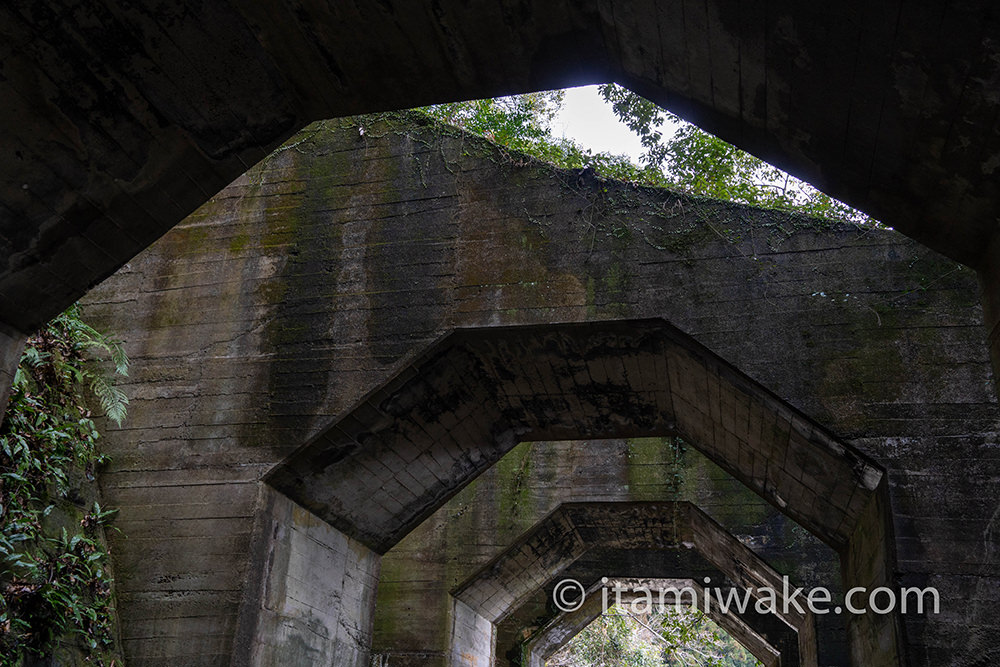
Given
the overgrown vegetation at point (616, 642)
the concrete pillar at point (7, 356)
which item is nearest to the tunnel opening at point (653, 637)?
the overgrown vegetation at point (616, 642)

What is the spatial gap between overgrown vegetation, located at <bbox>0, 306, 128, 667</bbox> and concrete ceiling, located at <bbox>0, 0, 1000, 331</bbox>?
2.07 m

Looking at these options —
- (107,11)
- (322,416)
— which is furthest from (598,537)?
(107,11)

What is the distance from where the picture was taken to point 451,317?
6176 millimetres

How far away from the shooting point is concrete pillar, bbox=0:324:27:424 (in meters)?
3.97

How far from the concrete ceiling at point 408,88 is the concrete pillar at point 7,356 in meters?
0.08

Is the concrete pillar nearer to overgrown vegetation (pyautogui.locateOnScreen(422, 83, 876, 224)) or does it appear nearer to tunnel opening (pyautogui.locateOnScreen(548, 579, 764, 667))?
overgrown vegetation (pyautogui.locateOnScreen(422, 83, 876, 224))

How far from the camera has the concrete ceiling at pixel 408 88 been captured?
2830mm

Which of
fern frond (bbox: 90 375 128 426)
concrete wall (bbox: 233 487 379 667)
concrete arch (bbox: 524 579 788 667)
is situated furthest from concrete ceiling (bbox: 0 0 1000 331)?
concrete arch (bbox: 524 579 788 667)

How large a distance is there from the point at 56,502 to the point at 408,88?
4.35 meters

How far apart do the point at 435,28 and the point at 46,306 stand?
2.51m

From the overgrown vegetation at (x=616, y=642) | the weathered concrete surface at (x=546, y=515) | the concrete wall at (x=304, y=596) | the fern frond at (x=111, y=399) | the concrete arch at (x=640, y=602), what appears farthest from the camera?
the overgrown vegetation at (x=616, y=642)

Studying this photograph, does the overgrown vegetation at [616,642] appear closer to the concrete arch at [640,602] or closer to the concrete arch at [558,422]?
the concrete arch at [640,602]

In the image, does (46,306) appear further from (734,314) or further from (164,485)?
(734,314)

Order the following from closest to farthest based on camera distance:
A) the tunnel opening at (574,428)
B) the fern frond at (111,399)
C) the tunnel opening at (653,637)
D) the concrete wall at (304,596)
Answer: the tunnel opening at (574,428) → the concrete wall at (304,596) → the fern frond at (111,399) → the tunnel opening at (653,637)
